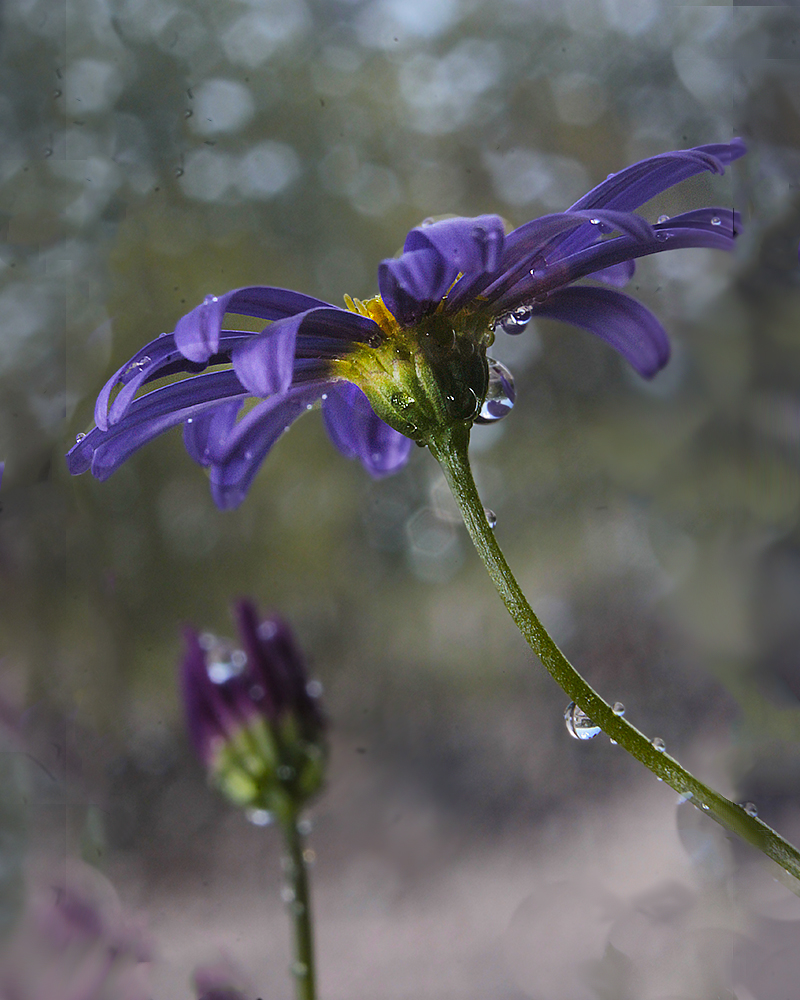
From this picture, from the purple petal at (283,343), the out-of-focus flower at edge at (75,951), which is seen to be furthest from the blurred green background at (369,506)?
the purple petal at (283,343)

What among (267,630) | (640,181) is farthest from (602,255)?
(267,630)

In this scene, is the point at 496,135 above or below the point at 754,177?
above

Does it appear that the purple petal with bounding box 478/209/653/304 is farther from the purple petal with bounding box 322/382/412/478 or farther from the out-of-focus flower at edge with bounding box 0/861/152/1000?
the out-of-focus flower at edge with bounding box 0/861/152/1000

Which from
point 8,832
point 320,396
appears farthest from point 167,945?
→ point 320,396

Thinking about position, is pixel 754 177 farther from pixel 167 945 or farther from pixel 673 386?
pixel 167 945

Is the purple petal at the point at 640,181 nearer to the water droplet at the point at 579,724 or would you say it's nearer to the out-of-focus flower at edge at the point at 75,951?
the water droplet at the point at 579,724

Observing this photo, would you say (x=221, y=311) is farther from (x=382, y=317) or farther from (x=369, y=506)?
(x=369, y=506)
